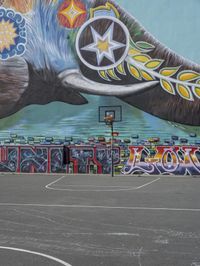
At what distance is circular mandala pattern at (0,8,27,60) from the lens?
97.9ft

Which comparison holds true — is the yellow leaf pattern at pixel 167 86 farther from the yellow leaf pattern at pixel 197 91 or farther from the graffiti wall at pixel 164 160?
the graffiti wall at pixel 164 160

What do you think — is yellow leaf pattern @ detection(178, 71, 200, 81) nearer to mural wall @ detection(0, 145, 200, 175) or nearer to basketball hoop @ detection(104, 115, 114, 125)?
mural wall @ detection(0, 145, 200, 175)

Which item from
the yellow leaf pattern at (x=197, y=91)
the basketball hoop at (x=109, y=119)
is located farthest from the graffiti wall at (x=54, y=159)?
the yellow leaf pattern at (x=197, y=91)

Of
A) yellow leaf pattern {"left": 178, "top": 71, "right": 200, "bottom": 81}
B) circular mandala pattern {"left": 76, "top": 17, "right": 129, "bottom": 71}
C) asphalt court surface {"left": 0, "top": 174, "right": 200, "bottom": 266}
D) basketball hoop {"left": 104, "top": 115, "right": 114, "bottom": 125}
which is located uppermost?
circular mandala pattern {"left": 76, "top": 17, "right": 129, "bottom": 71}

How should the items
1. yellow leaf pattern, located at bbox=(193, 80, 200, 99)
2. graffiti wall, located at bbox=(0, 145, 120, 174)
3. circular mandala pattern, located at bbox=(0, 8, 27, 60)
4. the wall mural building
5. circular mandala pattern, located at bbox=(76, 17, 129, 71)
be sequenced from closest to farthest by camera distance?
1. yellow leaf pattern, located at bbox=(193, 80, 200, 99)
2. the wall mural building
3. circular mandala pattern, located at bbox=(76, 17, 129, 71)
4. graffiti wall, located at bbox=(0, 145, 120, 174)
5. circular mandala pattern, located at bbox=(0, 8, 27, 60)

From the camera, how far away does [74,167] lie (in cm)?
2902

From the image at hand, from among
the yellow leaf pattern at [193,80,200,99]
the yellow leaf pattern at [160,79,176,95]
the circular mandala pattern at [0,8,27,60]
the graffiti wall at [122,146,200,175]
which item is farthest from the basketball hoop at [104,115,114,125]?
the circular mandala pattern at [0,8,27,60]

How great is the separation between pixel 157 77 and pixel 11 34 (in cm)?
1018

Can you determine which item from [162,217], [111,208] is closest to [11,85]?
[111,208]

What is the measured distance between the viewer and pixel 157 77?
1094 inches

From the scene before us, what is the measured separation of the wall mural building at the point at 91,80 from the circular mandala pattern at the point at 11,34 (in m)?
0.07

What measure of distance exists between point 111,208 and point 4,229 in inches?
159

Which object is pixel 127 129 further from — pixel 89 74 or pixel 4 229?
pixel 4 229

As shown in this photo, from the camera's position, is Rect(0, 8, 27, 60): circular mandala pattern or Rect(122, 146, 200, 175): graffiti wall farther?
Rect(0, 8, 27, 60): circular mandala pattern
